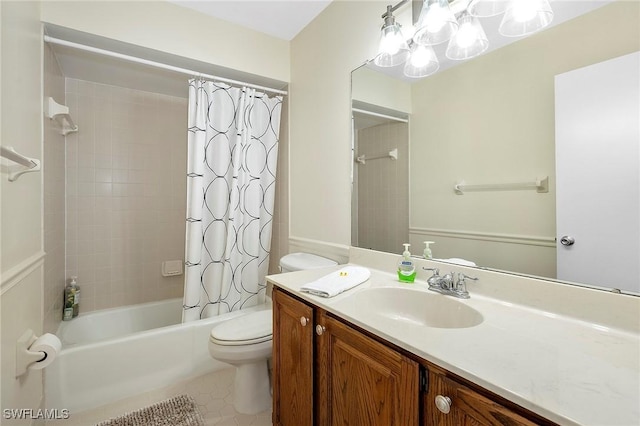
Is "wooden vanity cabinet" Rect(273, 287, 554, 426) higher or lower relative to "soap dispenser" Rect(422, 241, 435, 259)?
lower

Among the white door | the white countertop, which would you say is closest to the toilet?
the white countertop

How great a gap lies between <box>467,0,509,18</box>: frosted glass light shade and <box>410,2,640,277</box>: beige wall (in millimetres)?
138

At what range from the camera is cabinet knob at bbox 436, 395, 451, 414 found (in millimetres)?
617

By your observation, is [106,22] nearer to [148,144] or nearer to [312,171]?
[148,144]

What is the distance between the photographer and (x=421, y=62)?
1.33m

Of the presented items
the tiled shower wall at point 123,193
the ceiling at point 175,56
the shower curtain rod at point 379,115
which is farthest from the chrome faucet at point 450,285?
the tiled shower wall at point 123,193

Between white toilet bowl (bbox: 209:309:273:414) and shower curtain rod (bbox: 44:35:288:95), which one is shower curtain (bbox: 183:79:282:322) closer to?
shower curtain rod (bbox: 44:35:288:95)

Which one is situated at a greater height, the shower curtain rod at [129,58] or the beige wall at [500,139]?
the shower curtain rod at [129,58]

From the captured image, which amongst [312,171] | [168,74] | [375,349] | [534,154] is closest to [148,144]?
[168,74]

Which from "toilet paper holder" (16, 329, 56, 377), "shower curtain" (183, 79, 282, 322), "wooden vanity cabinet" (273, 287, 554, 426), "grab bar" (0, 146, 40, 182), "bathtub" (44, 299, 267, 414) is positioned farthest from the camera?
"shower curtain" (183, 79, 282, 322)

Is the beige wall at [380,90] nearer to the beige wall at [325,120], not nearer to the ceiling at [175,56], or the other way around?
the beige wall at [325,120]

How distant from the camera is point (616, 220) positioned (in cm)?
81

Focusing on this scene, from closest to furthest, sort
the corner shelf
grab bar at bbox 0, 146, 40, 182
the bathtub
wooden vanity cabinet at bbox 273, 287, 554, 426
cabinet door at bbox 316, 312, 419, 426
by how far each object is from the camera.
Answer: wooden vanity cabinet at bbox 273, 287, 554, 426 → cabinet door at bbox 316, 312, 419, 426 → grab bar at bbox 0, 146, 40, 182 → the bathtub → the corner shelf

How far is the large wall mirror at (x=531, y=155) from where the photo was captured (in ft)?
2.66
